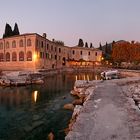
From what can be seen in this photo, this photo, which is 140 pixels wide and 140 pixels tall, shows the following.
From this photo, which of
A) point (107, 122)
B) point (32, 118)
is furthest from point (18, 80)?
point (107, 122)

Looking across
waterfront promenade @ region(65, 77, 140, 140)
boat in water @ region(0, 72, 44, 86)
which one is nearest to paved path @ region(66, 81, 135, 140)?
waterfront promenade @ region(65, 77, 140, 140)

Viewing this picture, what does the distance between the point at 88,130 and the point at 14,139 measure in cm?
544

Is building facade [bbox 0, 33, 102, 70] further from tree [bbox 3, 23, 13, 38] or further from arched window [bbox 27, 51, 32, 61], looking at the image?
tree [bbox 3, 23, 13, 38]

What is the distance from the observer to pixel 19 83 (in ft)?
123

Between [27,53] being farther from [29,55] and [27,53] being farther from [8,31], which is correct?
[8,31]

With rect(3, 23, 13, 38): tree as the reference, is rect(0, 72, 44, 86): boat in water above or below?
below

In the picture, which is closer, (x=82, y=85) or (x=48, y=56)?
(x=82, y=85)

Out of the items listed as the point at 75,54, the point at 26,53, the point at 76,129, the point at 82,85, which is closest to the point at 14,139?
the point at 76,129

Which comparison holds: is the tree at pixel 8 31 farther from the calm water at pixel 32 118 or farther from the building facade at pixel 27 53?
the calm water at pixel 32 118

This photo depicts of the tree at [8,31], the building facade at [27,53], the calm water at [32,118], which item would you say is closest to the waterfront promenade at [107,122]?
the calm water at [32,118]

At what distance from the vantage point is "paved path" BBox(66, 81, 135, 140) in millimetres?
8602

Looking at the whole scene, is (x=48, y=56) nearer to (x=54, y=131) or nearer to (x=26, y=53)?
(x=26, y=53)

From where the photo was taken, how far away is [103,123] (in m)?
9.99

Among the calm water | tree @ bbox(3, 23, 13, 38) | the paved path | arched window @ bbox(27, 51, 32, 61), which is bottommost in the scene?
the calm water
